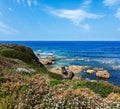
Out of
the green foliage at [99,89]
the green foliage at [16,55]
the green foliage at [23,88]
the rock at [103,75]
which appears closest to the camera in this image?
the green foliage at [23,88]

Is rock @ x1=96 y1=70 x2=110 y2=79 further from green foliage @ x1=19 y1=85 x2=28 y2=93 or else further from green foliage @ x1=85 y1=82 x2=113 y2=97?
green foliage @ x1=19 y1=85 x2=28 y2=93

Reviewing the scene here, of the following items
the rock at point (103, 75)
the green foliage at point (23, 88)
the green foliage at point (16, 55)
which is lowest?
the rock at point (103, 75)

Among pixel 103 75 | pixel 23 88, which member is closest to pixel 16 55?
pixel 103 75

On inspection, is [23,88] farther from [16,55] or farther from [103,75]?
[103,75]

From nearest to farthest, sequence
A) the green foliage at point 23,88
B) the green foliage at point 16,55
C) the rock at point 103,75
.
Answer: the green foliage at point 23,88 < the green foliage at point 16,55 < the rock at point 103,75

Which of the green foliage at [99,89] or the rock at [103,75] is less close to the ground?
the green foliage at [99,89]

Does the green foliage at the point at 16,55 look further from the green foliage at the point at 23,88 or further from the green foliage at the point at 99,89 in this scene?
the green foliage at the point at 23,88

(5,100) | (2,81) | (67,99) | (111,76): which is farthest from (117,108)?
(111,76)

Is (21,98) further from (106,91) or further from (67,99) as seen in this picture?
(106,91)

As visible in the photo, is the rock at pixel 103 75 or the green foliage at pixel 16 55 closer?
the green foliage at pixel 16 55

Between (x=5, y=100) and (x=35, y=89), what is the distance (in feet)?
5.39

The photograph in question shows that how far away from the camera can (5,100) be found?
1302 centimetres

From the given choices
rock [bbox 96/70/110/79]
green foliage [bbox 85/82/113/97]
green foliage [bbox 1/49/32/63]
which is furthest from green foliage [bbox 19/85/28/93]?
rock [bbox 96/70/110/79]

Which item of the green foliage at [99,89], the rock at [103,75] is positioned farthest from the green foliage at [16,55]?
the rock at [103,75]
